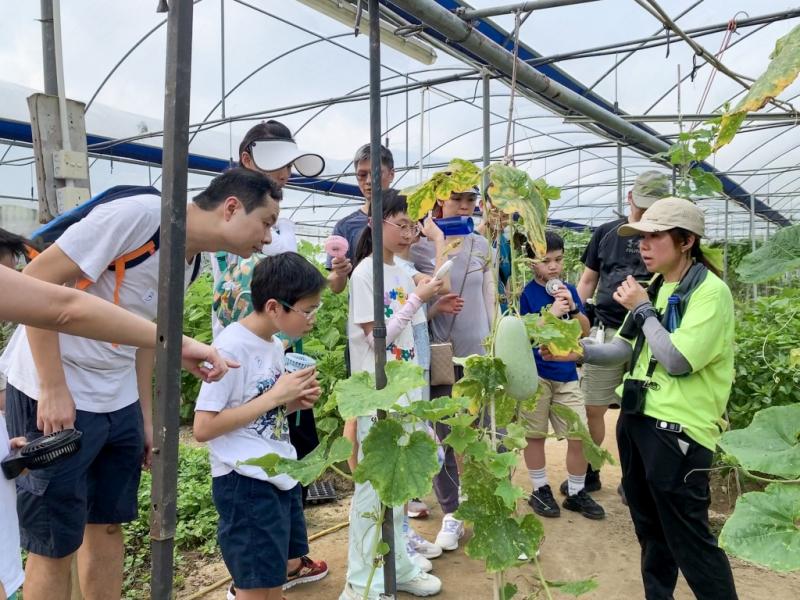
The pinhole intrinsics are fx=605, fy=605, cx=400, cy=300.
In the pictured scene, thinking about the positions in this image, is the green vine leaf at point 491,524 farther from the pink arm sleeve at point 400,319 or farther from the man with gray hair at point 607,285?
the man with gray hair at point 607,285

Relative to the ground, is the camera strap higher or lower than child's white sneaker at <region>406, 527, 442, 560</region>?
higher

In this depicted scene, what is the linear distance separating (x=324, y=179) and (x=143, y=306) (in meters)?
11.6

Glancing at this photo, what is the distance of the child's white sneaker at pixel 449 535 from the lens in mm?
2732

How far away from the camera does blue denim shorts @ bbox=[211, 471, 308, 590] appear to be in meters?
1.67

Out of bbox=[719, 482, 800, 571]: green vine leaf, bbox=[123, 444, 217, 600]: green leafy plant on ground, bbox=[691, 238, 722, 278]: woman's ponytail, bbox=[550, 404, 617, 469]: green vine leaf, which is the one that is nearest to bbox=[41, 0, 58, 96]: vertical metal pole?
bbox=[123, 444, 217, 600]: green leafy plant on ground

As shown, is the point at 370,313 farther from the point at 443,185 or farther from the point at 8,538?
the point at 8,538

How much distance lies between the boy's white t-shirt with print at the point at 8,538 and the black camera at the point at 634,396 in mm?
1730

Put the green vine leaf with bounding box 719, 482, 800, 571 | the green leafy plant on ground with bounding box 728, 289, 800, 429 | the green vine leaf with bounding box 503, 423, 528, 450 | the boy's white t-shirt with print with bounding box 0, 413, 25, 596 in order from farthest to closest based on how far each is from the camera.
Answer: the green leafy plant on ground with bounding box 728, 289, 800, 429, the green vine leaf with bounding box 503, 423, 528, 450, the boy's white t-shirt with print with bounding box 0, 413, 25, 596, the green vine leaf with bounding box 719, 482, 800, 571

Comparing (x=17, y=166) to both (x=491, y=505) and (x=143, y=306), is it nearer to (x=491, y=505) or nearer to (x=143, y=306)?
(x=143, y=306)

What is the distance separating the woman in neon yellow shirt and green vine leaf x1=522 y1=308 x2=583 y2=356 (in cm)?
49

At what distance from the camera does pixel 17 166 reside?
38.3 feet

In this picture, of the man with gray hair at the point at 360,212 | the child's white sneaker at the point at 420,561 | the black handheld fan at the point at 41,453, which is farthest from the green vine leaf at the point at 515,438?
the man with gray hair at the point at 360,212

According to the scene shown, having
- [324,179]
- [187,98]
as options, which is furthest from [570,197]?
[187,98]

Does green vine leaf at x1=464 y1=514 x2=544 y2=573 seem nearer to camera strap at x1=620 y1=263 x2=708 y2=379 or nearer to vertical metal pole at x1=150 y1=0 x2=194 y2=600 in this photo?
vertical metal pole at x1=150 y1=0 x2=194 y2=600
